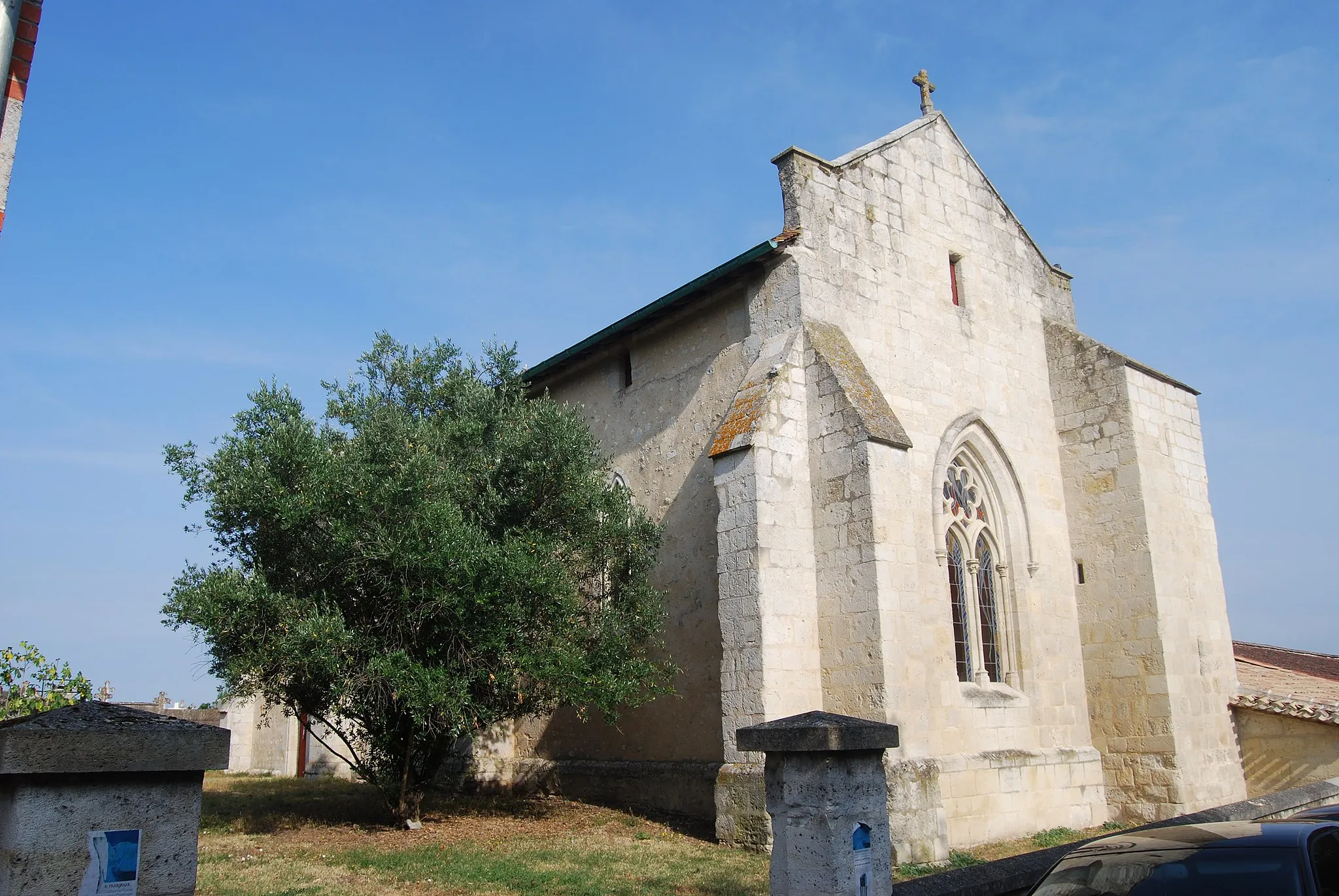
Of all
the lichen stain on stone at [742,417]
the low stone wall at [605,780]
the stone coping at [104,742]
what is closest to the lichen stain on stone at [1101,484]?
the lichen stain on stone at [742,417]

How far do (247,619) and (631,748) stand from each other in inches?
222

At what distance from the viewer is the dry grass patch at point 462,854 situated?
7879 millimetres

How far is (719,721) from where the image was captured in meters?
11.5

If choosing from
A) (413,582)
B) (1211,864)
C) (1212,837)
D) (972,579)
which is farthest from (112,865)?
(972,579)

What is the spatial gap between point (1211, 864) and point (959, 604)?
8036 millimetres

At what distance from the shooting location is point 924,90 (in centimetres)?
1424

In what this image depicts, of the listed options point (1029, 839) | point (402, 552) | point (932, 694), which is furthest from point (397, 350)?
point (1029, 839)

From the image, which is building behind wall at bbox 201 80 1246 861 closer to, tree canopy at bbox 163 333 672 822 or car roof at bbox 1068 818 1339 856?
tree canopy at bbox 163 333 672 822

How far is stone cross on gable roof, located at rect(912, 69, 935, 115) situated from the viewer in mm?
14156

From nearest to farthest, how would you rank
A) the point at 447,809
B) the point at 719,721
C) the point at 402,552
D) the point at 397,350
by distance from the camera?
the point at 402,552
the point at 719,721
the point at 447,809
the point at 397,350

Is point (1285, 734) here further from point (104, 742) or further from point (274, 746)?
point (274, 746)

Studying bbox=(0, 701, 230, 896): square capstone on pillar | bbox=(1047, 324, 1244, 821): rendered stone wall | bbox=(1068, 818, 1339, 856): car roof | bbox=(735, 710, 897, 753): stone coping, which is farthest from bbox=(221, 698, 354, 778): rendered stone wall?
bbox=(1068, 818, 1339, 856): car roof

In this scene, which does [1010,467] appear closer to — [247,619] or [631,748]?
[631,748]

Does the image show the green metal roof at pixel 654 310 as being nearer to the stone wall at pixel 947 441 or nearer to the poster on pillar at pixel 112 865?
the stone wall at pixel 947 441
